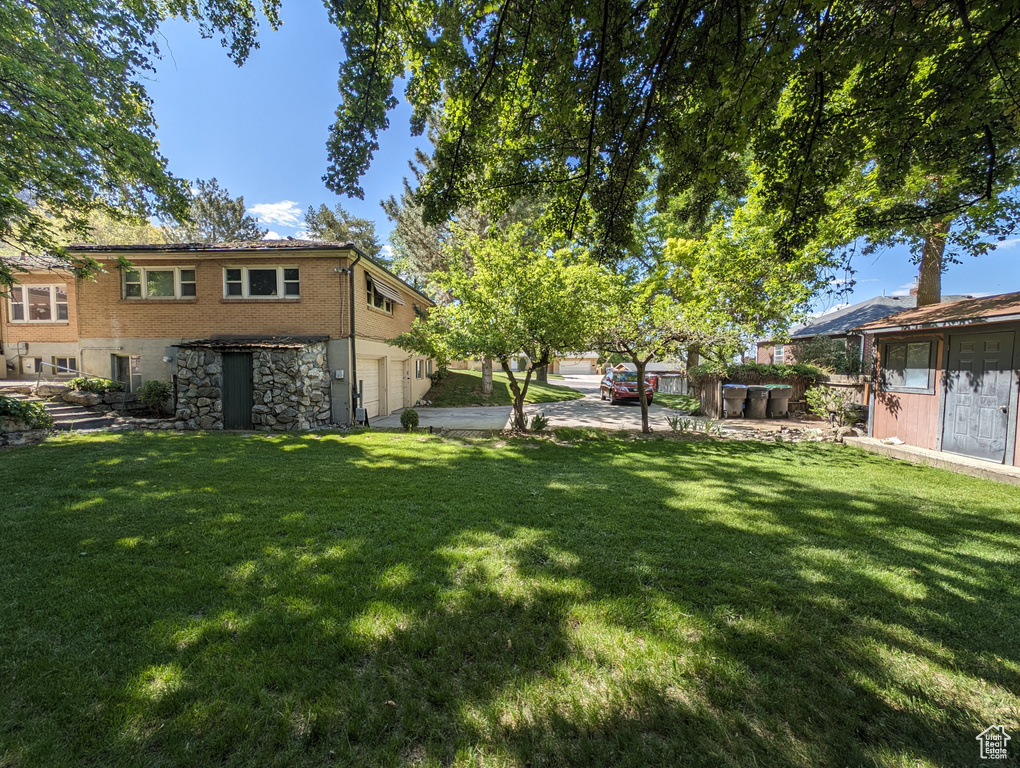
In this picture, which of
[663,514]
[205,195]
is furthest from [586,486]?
[205,195]

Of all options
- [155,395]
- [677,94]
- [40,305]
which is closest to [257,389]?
[155,395]

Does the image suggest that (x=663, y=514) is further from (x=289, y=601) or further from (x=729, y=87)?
(x=729, y=87)

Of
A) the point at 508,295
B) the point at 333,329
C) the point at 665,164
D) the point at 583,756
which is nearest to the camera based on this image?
the point at 583,756

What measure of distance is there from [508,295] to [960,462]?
9400 mm

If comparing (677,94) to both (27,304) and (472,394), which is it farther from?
(27,304)

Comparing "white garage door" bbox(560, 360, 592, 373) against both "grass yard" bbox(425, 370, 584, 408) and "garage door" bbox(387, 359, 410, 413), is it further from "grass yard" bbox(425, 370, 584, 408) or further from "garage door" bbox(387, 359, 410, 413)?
"garage door" bbox(387, 359, 410, 413)

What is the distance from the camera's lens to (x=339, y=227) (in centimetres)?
2972

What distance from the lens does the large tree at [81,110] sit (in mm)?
6656

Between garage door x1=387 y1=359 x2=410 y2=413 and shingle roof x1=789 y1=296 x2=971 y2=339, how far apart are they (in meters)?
17.6

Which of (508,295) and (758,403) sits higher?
(508,295)

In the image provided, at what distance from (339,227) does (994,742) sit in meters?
34.8

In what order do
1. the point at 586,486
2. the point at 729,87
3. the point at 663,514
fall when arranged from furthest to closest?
the point at 586,486
the point at 663,514
the point at 729,87

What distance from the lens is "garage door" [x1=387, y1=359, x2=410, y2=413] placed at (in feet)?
49.8

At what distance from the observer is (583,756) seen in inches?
68.5
